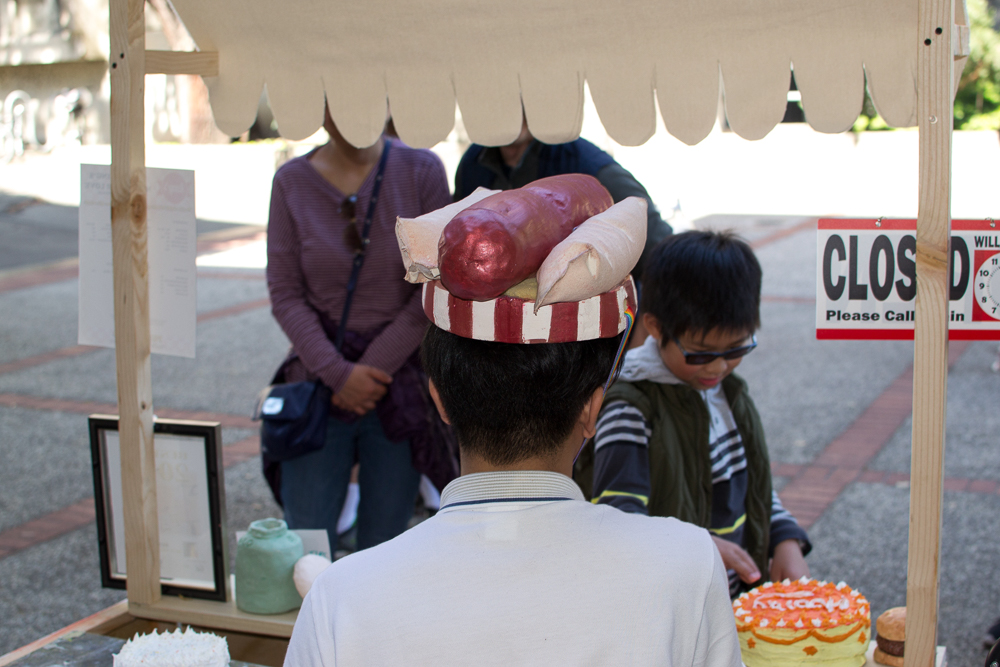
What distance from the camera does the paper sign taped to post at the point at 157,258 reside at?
200cm

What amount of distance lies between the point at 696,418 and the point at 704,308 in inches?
9.9

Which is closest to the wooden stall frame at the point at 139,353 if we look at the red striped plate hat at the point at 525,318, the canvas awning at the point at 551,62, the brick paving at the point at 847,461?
the canvas awning at the point at 551,62

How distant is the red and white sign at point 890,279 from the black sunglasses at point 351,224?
145cm

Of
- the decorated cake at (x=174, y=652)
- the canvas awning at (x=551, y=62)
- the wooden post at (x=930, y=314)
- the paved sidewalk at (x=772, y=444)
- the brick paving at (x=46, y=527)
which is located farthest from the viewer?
the brick paving at (x=46, y=527)

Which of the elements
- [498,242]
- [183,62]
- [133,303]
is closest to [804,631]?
[498,242]

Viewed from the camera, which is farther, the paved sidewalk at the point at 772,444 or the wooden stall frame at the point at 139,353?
the paved sidewalk at the point at 772,444

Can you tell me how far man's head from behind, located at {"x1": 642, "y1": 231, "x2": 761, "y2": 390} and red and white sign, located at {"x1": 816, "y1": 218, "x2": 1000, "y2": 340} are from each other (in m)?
0.34

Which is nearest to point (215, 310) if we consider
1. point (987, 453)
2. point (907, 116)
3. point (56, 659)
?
point (987, 453)

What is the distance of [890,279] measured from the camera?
5.42ft

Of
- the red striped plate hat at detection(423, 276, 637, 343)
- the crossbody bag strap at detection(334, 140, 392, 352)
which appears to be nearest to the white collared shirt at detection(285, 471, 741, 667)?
the red striped plate hat at detection(423, 276, 637, 343)

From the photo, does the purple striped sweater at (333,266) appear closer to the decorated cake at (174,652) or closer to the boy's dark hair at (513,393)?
the decorated cake at (174,652)

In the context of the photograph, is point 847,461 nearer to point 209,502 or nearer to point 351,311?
point 351,311

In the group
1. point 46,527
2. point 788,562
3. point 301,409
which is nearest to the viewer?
point 788,562

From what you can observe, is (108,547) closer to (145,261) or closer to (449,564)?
(145,261)
